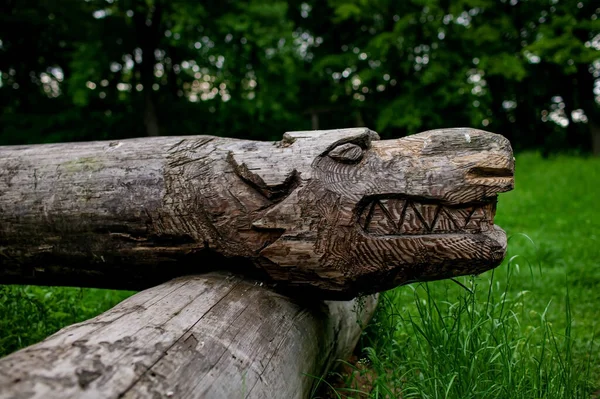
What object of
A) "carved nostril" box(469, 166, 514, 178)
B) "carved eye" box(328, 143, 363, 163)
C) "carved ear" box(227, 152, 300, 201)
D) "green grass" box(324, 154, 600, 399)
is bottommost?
"green grass" box(324, 154, 600, 399)

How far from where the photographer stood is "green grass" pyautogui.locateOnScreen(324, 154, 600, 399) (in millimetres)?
2229

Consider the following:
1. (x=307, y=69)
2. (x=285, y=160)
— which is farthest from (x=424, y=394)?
(x=307, y=69)

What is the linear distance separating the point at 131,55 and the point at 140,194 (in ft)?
46.6

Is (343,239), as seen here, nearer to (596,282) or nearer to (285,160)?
(285,160)

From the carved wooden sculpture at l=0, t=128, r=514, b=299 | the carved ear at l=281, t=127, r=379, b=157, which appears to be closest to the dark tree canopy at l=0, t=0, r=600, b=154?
the carved wooden sculpture at l=0, t=128, r=514, b=299

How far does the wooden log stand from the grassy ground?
32cm

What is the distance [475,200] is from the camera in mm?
2078

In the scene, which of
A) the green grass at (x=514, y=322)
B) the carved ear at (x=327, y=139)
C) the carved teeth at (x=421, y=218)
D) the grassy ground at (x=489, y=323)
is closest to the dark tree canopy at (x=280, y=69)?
the green grass at (x=514, y=322)

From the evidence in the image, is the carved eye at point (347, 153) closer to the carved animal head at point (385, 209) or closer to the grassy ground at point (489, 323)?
the carved animal head at point (385, 209)

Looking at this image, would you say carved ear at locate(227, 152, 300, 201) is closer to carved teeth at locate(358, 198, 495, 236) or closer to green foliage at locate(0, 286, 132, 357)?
carved teeth at locate(358, 198, 495, 236)

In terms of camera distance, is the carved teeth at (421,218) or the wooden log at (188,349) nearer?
the wooden log at (188,349)

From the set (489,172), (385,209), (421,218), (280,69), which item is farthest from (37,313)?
(280,69)

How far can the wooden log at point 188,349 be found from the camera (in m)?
1.40

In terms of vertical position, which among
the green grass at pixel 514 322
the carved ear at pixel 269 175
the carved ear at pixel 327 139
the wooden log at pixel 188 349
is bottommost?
the green grass at pixel 514 322
